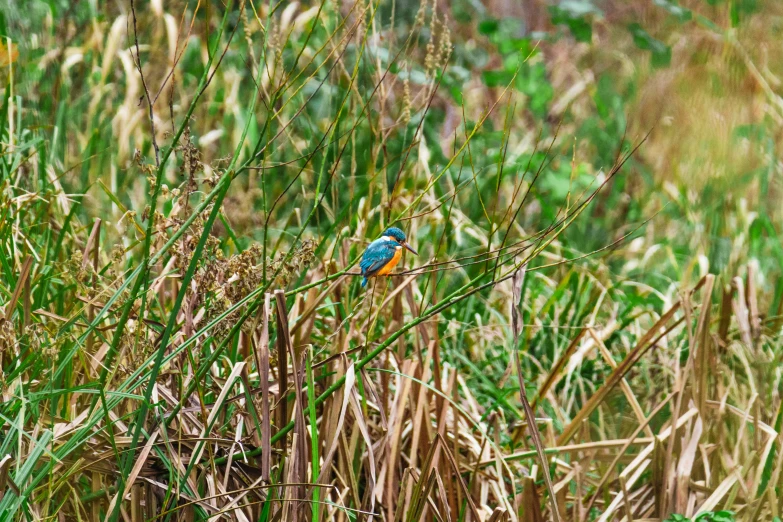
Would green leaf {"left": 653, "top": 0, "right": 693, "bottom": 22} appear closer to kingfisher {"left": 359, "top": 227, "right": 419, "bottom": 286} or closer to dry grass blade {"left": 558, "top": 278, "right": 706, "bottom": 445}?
dry grass blade {"left": 558, "top": 278, "right": 706, "bottom": 445}

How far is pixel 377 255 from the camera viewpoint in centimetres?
199

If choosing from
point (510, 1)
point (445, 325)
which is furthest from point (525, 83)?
point (445, 325)

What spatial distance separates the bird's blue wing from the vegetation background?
14 centimetres

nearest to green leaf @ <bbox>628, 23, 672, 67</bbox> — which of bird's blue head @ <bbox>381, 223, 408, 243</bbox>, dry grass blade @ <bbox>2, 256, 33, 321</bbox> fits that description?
bird's blue head @ <bbox>381, 223, 408, 243</bbox>

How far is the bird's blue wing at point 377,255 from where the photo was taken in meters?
1.97

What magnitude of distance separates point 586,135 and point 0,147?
388cm

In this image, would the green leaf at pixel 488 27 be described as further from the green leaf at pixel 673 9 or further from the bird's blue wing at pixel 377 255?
the bird's blue wing at pixel 377 255

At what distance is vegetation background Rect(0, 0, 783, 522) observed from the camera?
5.82 ft

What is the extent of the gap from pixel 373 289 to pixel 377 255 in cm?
18

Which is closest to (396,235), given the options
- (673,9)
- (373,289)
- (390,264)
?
(390,264)

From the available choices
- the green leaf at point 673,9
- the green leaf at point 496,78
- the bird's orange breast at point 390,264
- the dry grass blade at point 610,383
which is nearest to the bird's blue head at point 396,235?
the bird's orange breast at point 390,264

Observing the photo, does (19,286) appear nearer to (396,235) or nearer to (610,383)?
(396,235)

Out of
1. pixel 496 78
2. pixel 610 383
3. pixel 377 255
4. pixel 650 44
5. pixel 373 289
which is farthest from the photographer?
pixel 650 44

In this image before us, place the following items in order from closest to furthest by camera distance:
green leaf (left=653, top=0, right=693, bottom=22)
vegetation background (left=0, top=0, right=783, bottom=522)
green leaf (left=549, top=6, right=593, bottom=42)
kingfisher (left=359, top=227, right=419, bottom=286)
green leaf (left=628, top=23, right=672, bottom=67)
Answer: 1. vegetation background (left=0, top=0, right=783, bottom=522)
2. kingfisher (left=359, top=227, right=419, bottom=286)
3. green leaf (left=653, top=0, right=693, bottom=22)
4. green leaf (left=628, top=23, right=672, bottom=67)
5. green leaf (left=549, top=6, right=593, bottom=42)
